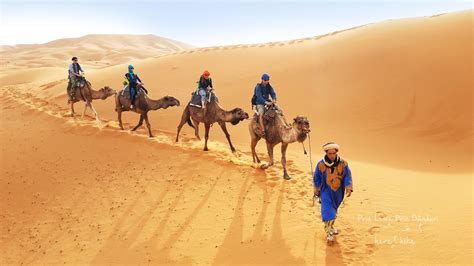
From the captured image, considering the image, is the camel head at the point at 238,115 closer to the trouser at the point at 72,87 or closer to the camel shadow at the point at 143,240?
the camel shadow at the point at 143,240

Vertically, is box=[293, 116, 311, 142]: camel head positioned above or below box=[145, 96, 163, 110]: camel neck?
below

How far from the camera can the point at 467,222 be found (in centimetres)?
598

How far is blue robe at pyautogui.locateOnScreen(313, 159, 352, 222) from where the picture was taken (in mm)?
5738

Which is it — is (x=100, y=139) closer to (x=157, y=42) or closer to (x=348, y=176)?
(x=348, y=176)

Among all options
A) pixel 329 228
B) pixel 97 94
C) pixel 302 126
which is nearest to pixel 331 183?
pixel 329 228

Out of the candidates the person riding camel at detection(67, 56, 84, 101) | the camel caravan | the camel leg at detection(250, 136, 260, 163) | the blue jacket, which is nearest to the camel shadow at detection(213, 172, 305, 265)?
the camel caravan

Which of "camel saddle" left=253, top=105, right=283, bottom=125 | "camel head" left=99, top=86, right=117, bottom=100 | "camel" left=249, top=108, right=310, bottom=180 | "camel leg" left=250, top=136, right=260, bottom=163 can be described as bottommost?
"camel leg" left=250, top=136, right=260, bottom=163

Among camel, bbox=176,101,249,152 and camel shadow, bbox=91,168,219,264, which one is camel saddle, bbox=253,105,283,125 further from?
camel shadow, bbox=91,168,219,264

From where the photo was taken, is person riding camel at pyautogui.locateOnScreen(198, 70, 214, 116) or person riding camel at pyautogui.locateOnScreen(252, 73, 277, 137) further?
person riding camel at pyautogui.locateOnScreen(198, 70, 214, 116)

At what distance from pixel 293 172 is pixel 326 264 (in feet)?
13.1

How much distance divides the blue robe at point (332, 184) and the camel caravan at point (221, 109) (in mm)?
1838

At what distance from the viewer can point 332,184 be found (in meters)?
5.78

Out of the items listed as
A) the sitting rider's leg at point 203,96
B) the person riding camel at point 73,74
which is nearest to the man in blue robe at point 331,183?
the sitting rider's leg at point 203,96

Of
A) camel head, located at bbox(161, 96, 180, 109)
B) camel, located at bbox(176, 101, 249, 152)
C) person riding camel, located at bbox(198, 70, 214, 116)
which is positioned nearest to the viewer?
camel, located at bbox(176, 101, 249, 152)
